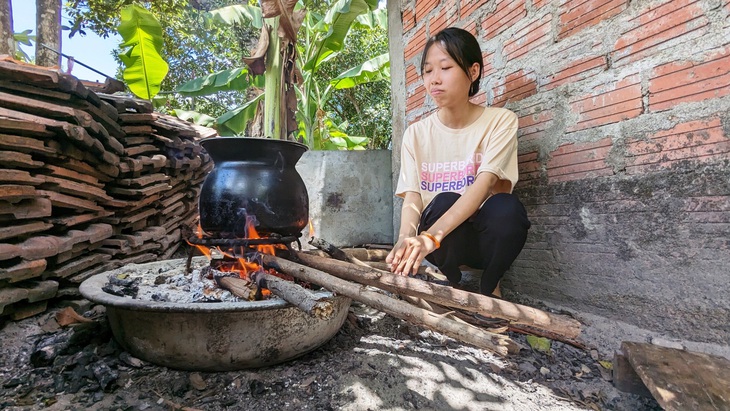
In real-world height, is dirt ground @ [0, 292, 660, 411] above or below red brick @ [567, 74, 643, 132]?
below

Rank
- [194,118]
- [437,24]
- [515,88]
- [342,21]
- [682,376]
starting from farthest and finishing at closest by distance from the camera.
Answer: [194,118] < [342,21] < [437,24] < [515,88] < [682,376]

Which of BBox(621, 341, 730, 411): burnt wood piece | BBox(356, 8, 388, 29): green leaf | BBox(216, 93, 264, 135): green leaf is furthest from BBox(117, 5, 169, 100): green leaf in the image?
BBox(621, 341, 730, 411): burnt wood piece

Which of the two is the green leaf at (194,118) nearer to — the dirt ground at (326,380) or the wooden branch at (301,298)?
the dirt ground at (326,380)

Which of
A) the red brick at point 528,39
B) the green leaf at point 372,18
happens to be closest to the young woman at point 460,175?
the red brick at point 528,39

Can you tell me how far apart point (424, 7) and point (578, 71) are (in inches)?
68.9

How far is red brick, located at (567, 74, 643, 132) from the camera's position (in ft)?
5.86

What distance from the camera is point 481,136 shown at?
7.12 ft

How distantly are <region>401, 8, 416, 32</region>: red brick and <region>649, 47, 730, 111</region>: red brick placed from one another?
2.25 metres

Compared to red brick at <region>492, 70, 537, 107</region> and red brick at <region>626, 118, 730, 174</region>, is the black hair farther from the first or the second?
red brick at <region>626, 118, 730, 174</region>

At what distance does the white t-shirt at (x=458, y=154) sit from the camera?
2.03 meters

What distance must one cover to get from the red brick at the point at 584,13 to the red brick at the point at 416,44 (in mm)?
1378

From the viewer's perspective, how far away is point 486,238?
202cm

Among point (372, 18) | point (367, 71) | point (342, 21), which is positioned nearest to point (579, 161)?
point (342, 21)

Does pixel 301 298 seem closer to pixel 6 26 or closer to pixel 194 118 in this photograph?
pixel 6 26
